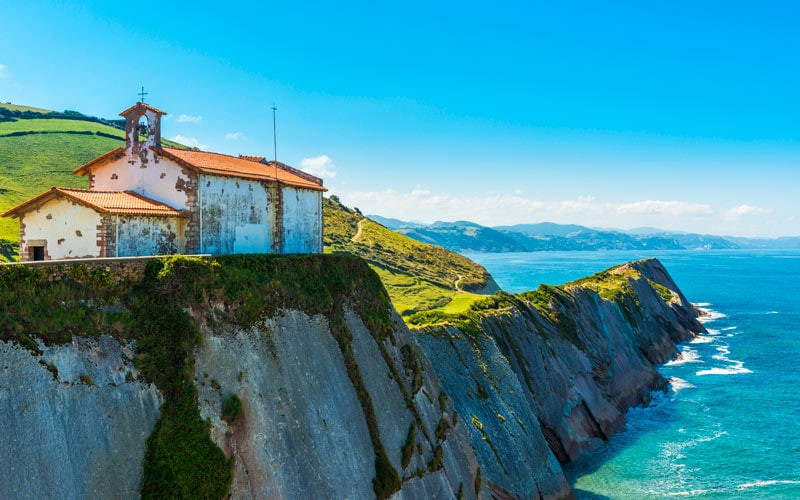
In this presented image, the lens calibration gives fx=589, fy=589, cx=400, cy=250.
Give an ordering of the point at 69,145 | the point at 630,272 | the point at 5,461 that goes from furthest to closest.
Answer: the point at 69,145, the point at 630,272, the point at 5,461

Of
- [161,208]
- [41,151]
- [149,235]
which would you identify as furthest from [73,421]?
[41,151]

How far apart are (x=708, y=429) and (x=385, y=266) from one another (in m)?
59.1

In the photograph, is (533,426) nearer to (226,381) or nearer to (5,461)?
(226,381)

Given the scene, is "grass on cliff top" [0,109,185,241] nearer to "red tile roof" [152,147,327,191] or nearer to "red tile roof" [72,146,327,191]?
"red tile roof" [72,146,327,191]

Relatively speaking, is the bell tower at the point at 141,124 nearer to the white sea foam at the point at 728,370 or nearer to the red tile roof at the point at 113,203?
the red tile roof at the point at 113,203

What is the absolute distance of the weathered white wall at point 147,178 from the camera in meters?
27.9

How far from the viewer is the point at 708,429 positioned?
4809 cm

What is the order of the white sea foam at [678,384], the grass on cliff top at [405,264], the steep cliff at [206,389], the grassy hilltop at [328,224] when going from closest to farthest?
the steep cliff at [206,389] < the white sea foam at [678,384] < the grass on cliff top at [405,264] < the grassy hilltop at [328,224]

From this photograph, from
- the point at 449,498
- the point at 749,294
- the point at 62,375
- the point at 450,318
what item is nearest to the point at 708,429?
the point at 450,318

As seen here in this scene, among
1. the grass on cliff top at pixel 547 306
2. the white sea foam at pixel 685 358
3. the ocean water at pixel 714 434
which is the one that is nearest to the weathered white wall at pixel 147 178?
the grass on cliff top at pixel 547 306

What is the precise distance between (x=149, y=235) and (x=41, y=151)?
426ft

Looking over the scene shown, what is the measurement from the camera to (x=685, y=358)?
75.8 metres

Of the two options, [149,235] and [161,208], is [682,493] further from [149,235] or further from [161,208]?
[161,208]

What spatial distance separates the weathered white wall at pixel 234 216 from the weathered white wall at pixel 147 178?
115 cm
